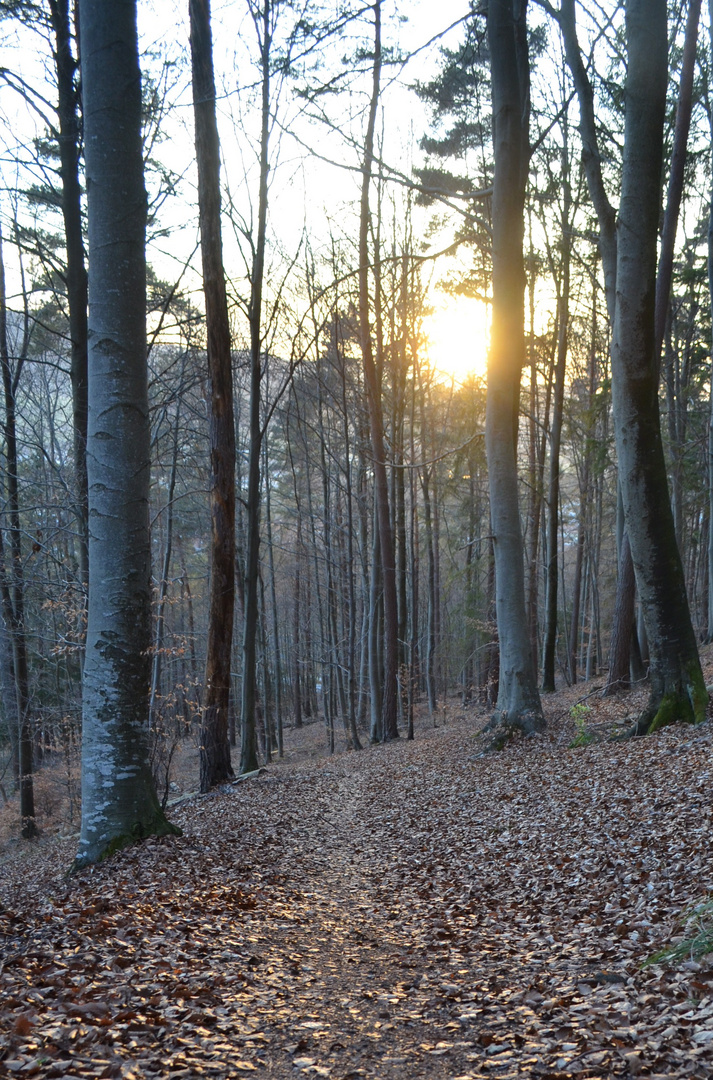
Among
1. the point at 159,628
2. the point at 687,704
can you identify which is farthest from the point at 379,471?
the point at 687,704

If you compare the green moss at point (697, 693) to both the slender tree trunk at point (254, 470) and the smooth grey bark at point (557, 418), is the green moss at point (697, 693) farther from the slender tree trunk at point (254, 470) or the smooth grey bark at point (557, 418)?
the smooth grey bark at point (557, 418)

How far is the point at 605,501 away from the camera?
2877cm

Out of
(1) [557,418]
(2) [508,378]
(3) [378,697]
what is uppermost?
(1) [557,418]

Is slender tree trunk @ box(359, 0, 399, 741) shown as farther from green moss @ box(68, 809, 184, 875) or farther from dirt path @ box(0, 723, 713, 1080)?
green moss @ box(68, 809, 184, 875)

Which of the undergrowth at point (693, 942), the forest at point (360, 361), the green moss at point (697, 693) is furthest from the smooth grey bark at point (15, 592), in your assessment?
the undergrowth at point (693, 942)

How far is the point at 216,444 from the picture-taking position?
12000 mm

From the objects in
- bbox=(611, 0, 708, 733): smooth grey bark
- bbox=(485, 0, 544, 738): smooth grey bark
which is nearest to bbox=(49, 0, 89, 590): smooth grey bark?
bbox=(485, 0, 544, 738): smooth grey bark

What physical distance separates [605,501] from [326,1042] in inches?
1087

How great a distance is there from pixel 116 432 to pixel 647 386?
Result: 20.5 feet

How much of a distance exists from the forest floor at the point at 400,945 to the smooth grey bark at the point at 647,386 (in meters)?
0.88

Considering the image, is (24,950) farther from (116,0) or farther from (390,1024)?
(116,0)

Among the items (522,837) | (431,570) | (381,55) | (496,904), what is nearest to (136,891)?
(496,904)

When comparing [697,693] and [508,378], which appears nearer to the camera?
[697,693]

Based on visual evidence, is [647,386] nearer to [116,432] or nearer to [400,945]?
[116,432]
